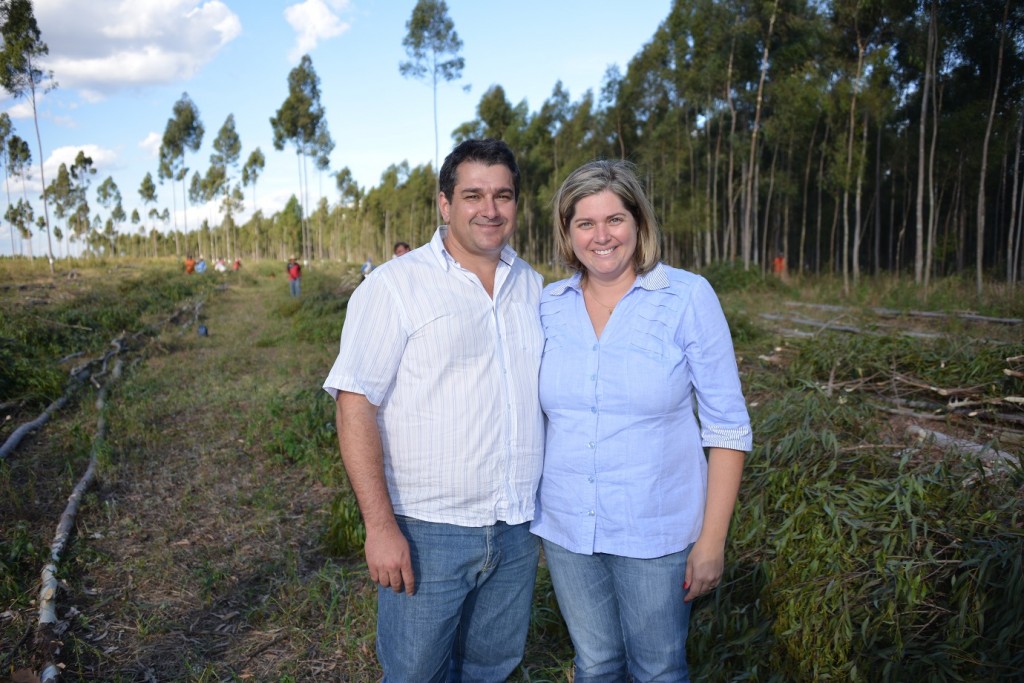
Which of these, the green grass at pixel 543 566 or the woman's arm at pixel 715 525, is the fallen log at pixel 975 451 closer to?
the green grass at pixel 543 566

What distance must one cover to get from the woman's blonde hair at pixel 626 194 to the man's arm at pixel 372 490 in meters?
0.91

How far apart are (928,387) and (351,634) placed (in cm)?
468

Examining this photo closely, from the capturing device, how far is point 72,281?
18.5 meters

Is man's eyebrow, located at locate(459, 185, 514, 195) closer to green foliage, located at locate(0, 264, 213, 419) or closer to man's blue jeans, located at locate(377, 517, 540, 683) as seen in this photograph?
man's blue jeans, located at locate(377, 517, 540, 683)

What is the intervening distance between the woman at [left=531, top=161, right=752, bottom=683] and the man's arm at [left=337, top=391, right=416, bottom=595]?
48 centimetres

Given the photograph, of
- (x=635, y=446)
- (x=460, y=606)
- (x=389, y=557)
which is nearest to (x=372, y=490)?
(x=389, y=557)

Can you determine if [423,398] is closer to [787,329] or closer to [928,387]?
[928,387]

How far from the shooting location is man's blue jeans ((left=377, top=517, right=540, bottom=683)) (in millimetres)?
1857

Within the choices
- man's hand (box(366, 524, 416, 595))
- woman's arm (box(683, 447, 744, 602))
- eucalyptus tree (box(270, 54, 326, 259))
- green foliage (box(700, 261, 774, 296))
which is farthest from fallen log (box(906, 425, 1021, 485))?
eucalyptus tree (box(270, 54, 326, 259))

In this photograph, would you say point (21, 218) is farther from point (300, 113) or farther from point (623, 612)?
point (623, 612)

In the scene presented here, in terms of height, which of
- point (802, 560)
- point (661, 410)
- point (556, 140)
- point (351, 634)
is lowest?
point (351, 634)

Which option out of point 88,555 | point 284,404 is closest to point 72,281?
point 284,404

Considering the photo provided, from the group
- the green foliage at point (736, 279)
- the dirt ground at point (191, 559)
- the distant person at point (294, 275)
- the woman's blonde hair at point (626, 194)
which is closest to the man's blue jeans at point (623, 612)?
the woman's blonde hair at point (626, 194)

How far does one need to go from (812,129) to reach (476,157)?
26292 millimetres
